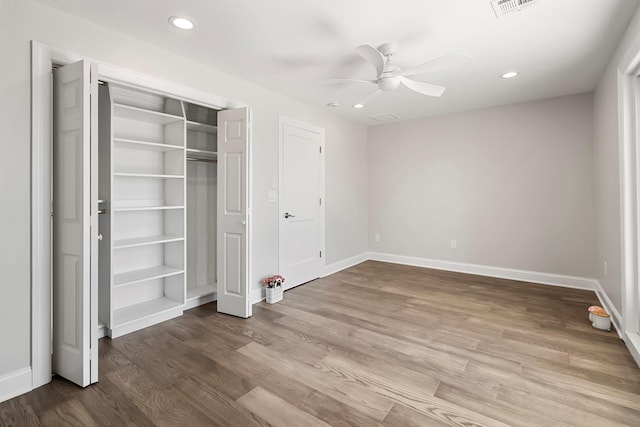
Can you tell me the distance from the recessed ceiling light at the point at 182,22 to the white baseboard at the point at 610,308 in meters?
4.40

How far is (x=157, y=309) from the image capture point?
3.15m

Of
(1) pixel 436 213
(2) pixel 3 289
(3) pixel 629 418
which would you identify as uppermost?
(1) pixel 436 213

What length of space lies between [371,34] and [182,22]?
1509 mm

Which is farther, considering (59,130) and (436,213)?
(436,213)

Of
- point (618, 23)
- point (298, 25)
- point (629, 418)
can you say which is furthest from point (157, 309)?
point (618, 23)

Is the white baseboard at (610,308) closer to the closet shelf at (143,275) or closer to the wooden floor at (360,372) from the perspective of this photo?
the wooden floor at (360,372)

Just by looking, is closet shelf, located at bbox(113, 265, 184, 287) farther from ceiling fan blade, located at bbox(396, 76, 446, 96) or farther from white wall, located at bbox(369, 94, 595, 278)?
white wall, located at bbox(369, 94, 595, 278)

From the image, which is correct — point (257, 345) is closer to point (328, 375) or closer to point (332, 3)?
point (328, 375)

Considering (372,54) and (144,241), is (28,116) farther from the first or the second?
(372,54)

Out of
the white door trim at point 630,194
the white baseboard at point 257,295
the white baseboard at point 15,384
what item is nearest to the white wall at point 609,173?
the white door trim at point 630,194

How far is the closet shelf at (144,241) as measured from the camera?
292cm

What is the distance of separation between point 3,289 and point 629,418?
3.84 metres

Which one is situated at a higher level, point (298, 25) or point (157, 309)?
point (298, 25)

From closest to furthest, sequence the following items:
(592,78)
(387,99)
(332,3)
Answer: (332,3) → (592,78) → (387,99)
